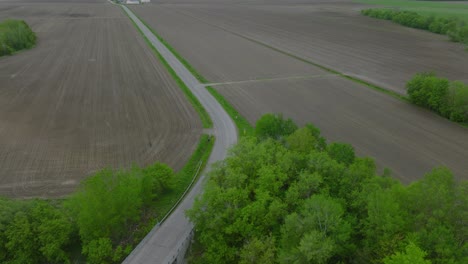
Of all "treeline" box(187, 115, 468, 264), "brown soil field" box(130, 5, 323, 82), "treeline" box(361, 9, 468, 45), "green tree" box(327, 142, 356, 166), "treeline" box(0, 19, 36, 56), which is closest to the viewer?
"treeline" box(187, 115, 468, 264)

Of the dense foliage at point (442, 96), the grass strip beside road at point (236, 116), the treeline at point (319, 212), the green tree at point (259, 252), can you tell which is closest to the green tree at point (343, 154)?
the treeline at point (319, 212)

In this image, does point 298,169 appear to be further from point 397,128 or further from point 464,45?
point 464,45

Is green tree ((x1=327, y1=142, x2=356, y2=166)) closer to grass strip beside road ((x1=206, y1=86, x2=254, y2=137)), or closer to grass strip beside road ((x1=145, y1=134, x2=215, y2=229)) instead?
grass strip beside road ((x1=145, y1=134, x2=215, y2=229))

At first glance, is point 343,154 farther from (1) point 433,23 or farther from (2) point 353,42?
(1) point 433,23

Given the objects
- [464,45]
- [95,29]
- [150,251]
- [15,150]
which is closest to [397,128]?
[150,251]

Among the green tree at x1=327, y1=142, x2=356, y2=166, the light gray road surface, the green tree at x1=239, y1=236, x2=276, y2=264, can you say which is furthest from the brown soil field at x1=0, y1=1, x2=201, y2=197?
the green tree at x1=327, y1=142, x2=356, y2=166

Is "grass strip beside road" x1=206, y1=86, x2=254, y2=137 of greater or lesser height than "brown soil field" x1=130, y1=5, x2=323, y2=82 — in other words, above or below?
below
